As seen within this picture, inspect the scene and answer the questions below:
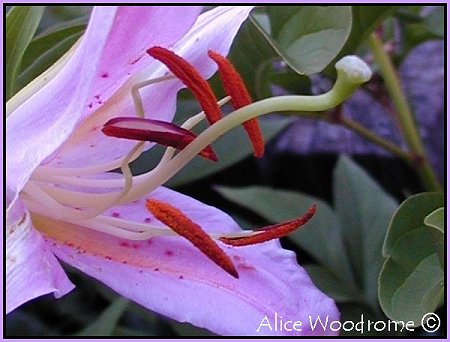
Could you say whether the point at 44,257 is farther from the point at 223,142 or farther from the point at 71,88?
the point at 223,142

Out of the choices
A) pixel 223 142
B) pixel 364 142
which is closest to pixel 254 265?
pixel 223 142

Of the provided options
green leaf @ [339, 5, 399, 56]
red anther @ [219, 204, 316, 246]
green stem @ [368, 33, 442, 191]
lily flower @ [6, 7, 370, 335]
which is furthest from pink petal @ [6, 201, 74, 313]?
green stem @ [368, 33, 442, 191]

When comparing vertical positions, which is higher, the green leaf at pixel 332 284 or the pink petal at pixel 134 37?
the pink petal at pixel 134 37

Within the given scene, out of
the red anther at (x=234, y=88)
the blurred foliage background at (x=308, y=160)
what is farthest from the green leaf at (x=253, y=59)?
the red anther at (x=234, y=88)

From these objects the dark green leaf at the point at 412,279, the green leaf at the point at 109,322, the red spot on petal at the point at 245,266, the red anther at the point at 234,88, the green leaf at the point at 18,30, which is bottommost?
the green leaf at the point at 109,322

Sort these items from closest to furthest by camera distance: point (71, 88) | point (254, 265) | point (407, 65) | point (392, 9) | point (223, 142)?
point (71, 88), point (254, 265), point (392, 9), point (223, 142), point (407, 65)

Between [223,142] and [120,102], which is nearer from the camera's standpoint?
[120,102]

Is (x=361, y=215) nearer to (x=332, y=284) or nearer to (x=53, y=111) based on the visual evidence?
(x=332, y=284)

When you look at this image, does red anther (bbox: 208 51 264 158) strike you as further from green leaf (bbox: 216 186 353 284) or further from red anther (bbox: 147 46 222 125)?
green leaf (bbox: 216 186 353 284)

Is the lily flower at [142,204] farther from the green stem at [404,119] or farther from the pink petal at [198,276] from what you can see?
the green stem at [404,119]
